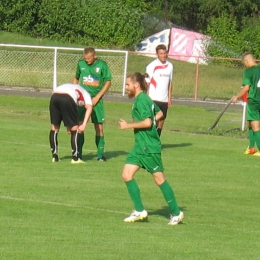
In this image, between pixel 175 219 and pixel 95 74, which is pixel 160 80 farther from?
pixel 175 219

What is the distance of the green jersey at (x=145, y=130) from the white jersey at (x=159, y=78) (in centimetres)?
645

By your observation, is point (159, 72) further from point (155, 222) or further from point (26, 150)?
point (155, 222)

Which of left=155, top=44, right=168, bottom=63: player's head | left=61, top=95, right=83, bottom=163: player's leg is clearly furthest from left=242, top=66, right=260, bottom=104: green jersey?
left=61, top=95, right=83, bottom=163: player's leg

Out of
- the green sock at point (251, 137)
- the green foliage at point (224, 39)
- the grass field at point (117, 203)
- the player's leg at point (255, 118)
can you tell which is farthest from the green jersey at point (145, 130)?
the green foliage at point (224, 39)

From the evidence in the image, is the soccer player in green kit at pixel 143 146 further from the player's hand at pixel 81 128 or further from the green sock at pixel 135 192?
the player's hand at pixel 81 128

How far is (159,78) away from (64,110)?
2.62 m

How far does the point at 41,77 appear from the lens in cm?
3691

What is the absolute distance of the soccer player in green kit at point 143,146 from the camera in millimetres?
9281

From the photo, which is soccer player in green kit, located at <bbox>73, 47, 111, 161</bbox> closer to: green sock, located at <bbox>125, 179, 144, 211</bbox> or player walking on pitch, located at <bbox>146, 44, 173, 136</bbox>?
player walking on pitch, located at <bbox>146, 44, 173, 136</bbox>

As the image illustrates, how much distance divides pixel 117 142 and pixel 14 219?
8.89m

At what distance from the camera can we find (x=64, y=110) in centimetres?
1389

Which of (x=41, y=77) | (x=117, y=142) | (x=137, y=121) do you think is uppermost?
(x=137, y=121)

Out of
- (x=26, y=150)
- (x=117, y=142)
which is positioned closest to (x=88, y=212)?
(x=26, y=150)

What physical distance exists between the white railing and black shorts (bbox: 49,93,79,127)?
21.8m
